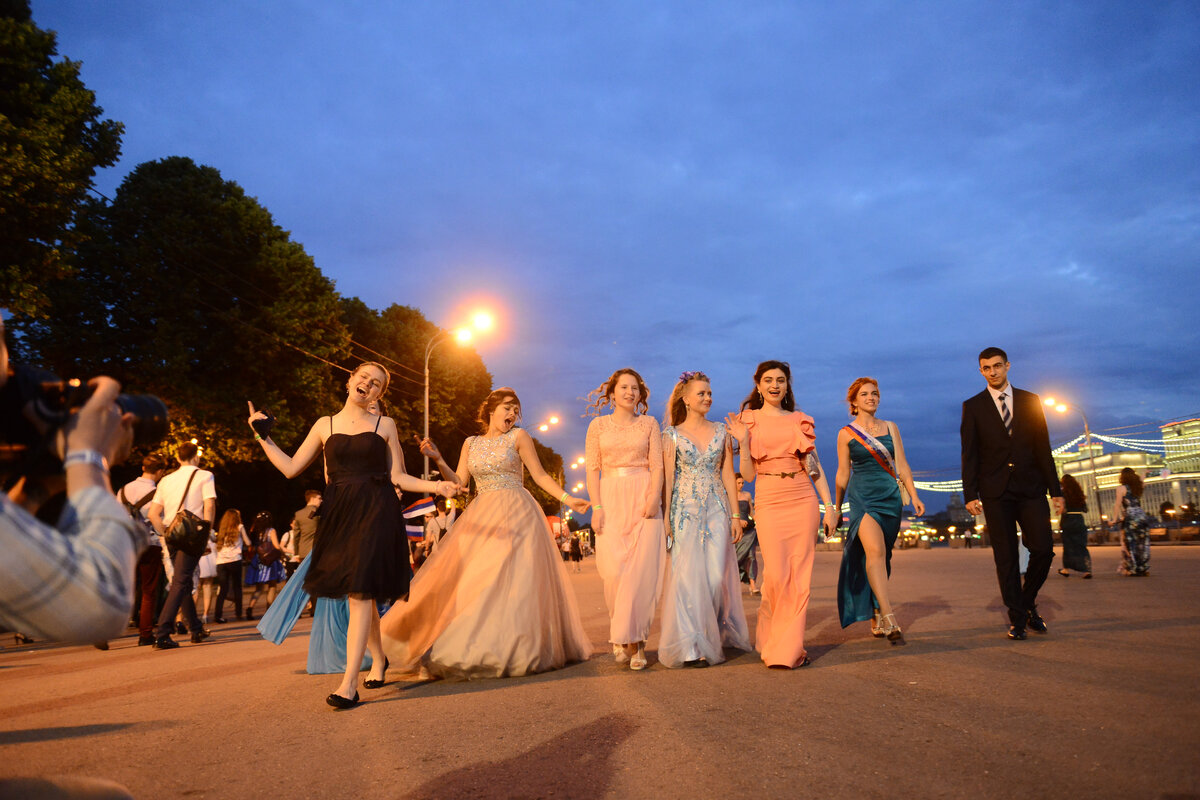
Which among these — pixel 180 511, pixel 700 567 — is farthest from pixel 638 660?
pixel 180 511

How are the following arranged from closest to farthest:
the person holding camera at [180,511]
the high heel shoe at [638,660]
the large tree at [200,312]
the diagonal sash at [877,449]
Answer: the high heel shoe at [638,660] < the diagonal sash at [877,449] < the person holding camera at [180,511] < the large tree at [200,312]

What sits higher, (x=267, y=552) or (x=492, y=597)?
(x=267, y=552)

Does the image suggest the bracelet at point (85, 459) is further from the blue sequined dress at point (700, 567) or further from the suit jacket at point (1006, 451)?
the suit jacket at point (1006, 451)

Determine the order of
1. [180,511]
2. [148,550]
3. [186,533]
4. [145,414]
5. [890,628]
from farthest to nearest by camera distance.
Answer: [148,550], [180,511], [186,533], [890,628], [145,414]

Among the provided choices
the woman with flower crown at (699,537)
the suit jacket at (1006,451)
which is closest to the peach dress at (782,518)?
the woman with flower crown at (699,537)

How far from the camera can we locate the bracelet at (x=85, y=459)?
1.64m

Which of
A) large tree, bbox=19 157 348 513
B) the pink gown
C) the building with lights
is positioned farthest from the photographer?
the building with lights

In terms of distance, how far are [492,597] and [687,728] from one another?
8.09ft

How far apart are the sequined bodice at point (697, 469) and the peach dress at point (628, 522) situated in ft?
0.69

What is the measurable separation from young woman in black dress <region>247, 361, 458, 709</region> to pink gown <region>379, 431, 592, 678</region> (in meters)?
0.57

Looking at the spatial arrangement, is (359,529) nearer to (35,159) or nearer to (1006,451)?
(1006,451)

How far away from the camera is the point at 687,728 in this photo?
4.36 meters

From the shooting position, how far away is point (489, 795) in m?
3.33

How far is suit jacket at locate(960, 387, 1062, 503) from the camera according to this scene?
297 inches
